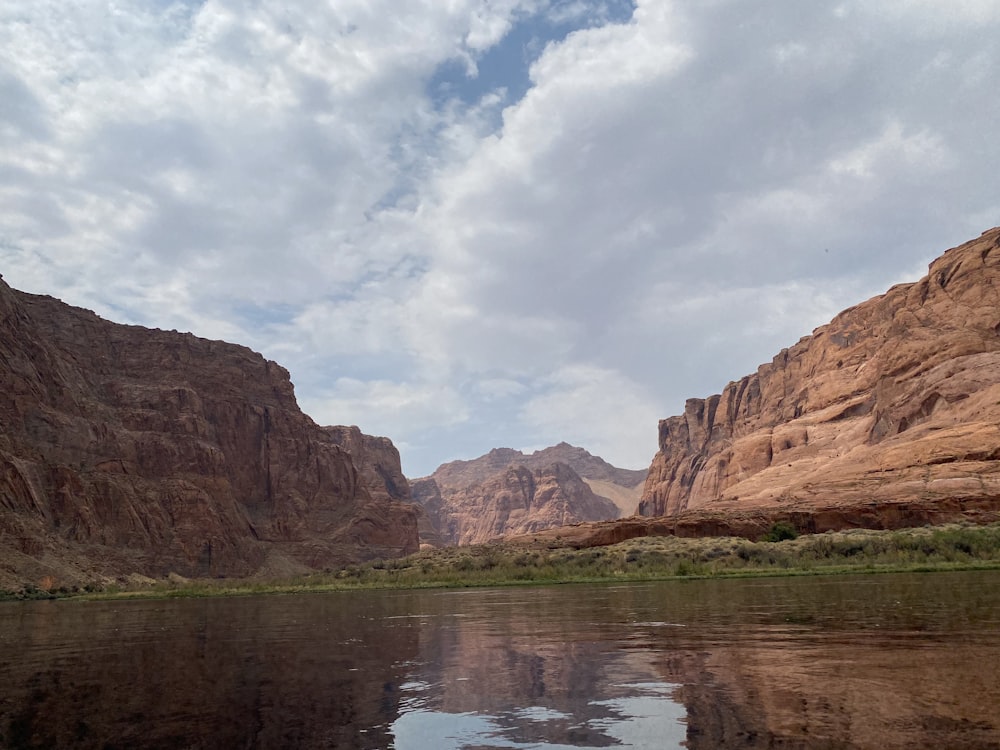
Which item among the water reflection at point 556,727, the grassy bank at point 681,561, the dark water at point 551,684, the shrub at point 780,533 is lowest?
the water reflection at point 556,727

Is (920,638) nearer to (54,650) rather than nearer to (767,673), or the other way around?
(767,673)

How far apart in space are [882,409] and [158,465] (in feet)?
349

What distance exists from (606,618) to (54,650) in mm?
12516

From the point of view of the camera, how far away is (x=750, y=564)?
42688 millimetres

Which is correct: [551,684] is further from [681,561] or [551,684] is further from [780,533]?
[780,533]

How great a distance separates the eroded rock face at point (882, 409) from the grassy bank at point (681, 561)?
48.0ft

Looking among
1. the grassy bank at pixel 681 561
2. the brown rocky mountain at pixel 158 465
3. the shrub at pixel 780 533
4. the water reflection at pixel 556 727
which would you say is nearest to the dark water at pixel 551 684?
the water reflection at pixel 556 727

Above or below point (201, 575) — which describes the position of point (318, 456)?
above

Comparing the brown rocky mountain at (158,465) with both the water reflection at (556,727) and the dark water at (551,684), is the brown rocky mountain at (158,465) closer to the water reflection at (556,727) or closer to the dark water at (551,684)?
the dark water at (551,684)

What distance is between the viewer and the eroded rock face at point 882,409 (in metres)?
66.9

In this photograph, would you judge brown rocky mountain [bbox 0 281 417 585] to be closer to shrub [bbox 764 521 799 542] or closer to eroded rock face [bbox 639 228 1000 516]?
shrub [bbox 764 521 799 542]

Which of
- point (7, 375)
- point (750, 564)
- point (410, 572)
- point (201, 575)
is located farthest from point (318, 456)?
point (750, 564)

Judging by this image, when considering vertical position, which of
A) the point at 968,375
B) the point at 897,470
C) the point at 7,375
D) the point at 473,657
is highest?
the point at 7,375

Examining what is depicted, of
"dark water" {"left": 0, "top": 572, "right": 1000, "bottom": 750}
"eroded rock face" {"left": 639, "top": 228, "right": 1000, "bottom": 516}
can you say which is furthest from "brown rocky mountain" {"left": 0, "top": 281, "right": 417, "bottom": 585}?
"eroded rock face" {"left": 639, "top": 228, "right": 1000, "bottom": 516}
